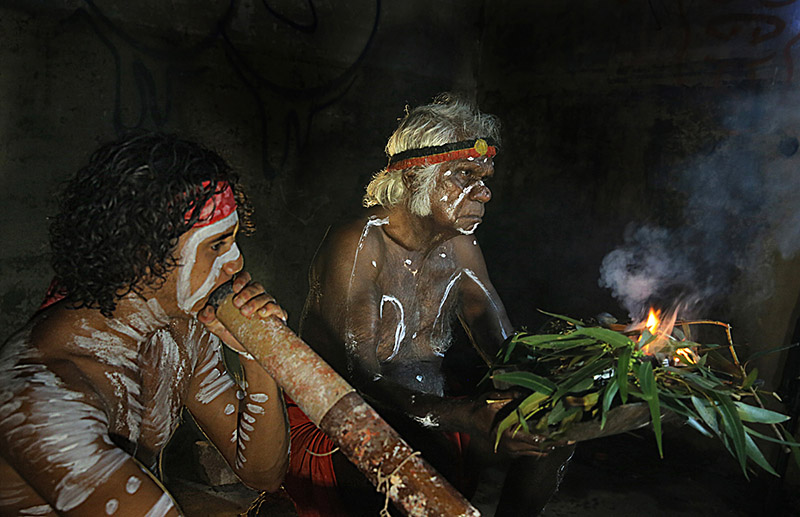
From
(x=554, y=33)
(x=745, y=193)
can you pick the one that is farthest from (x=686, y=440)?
(x=554, y=33)

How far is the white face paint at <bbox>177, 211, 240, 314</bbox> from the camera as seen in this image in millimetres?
1847

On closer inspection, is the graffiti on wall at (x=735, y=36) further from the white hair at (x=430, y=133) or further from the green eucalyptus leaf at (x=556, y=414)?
the green eucalyptus leaf at (x=556, y=414)

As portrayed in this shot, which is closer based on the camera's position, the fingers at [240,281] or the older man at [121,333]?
the older man at [121,333]

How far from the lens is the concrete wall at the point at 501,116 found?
3584 millimetres

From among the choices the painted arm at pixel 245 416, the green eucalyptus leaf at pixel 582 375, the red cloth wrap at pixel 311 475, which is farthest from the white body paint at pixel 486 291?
the painted arm at pixel 245 416

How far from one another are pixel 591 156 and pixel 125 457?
15.0 ft

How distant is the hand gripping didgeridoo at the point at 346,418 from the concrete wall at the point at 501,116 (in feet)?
8.07

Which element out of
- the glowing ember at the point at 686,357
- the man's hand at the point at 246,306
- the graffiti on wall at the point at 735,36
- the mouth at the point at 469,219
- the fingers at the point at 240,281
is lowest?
the glowing ember at the point at 686,357

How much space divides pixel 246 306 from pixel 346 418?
0.52 m

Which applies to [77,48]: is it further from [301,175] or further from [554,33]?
[554,33]

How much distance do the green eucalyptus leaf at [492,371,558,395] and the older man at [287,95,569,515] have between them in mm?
364

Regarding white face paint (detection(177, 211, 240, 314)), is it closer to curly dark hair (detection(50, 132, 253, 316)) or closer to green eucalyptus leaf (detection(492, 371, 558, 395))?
curly dark hair (detection(50, 132, 253, 316))

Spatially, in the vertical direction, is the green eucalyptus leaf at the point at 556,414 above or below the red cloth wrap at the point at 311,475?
above

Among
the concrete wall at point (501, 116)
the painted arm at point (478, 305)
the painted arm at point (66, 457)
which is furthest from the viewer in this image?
the concrete wall at point (501, 116)
